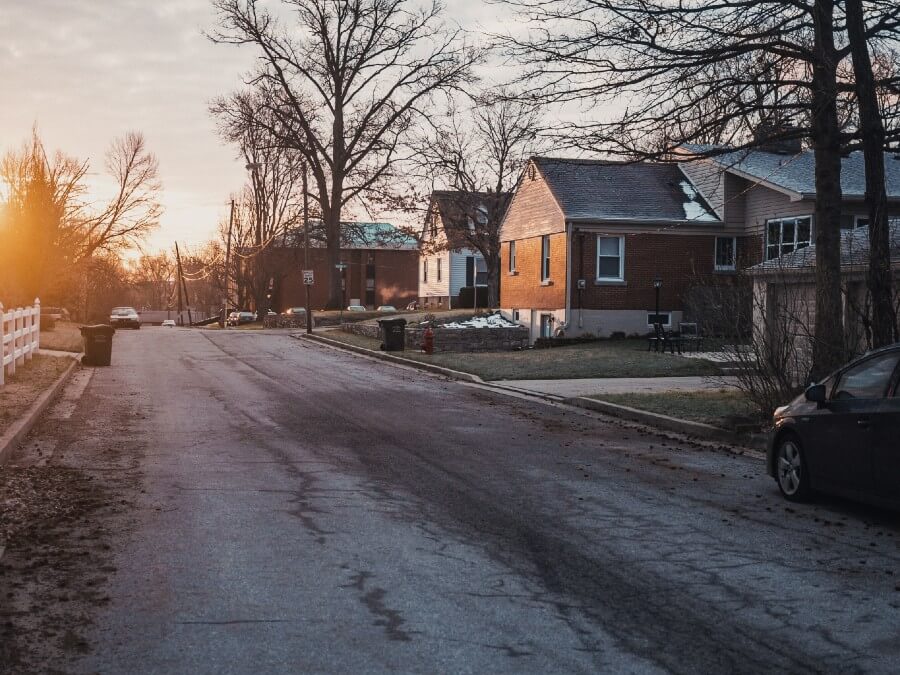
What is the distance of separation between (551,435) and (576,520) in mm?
5833

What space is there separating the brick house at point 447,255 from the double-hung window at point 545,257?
17.2m

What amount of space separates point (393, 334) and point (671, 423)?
18342 mm

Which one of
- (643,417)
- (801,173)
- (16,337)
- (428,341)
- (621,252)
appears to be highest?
(801,173)

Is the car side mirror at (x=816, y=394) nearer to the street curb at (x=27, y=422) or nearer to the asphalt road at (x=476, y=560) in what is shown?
the asphalt road at (x=476, y=560)

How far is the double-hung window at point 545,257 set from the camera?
37.9 metres

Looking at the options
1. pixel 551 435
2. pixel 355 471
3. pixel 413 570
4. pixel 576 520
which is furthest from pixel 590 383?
pixel 413 570

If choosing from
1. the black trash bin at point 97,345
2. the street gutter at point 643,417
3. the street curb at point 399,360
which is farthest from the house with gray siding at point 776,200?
the black trash bin at point 97,345

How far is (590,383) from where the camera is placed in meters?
22.3

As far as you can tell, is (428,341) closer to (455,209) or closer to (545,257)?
(545,257)

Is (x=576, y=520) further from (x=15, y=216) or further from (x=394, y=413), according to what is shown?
(x=15, y=216)

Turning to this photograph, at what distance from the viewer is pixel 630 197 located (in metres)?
36.8

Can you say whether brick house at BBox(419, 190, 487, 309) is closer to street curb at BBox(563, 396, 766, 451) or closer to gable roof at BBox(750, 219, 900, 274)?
gable roof at BBox(750, 219, 900, 274)

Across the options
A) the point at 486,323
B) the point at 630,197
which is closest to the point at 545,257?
the point at 486,323

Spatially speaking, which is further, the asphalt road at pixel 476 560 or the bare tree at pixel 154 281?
the bare tree at pixel 154 281
